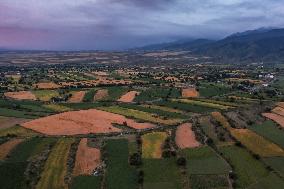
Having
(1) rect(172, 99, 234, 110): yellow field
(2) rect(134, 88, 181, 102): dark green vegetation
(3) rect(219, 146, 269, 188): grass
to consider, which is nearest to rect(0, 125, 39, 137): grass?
(3) rect(219, 146, 269, 188): grass

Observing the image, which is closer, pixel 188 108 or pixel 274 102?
pixel 188 108

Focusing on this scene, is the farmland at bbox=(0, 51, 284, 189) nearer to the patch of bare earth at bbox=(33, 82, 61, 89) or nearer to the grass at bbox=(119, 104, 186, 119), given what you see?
the grass at bbox=(119, 104, 186, 119)

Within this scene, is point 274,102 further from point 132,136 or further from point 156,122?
point 132,136

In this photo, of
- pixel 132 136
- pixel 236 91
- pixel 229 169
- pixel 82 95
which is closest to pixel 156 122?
pixel 132 136

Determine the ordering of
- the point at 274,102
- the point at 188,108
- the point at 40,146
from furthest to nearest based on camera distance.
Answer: the point at 274,102
the point at 188,108
the point at 40,146

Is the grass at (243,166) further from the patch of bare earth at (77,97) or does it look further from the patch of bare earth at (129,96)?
the patch of bare earth at (77,97)

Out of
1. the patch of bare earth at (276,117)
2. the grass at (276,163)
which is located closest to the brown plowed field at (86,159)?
the grass at (276,163)

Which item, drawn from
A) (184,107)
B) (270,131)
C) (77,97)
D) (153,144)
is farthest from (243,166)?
(77,97)
